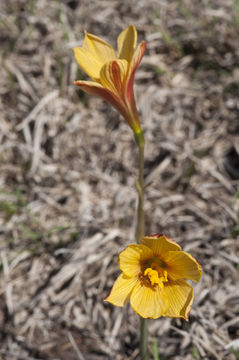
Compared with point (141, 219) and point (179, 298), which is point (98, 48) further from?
point (179, 298)

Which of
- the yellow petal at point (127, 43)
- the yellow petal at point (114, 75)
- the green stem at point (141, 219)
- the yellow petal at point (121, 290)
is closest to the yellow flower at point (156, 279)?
the yellow petal at point (121, 290)

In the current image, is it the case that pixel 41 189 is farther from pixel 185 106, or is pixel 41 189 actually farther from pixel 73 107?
pixel 185 106

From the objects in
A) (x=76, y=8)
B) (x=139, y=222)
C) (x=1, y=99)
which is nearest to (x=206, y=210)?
(x=139, y=222)

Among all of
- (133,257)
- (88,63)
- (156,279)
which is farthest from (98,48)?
(156,279)

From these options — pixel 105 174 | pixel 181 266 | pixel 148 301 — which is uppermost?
pixel 105 174

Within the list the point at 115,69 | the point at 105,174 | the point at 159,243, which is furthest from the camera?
the point at 105,174

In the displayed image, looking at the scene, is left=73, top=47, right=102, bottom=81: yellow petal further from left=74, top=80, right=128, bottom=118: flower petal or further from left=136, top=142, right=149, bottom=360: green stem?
left=136, top=142, right=149, bottom=360: green stem

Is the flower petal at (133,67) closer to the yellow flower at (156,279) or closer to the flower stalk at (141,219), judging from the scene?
the flower stalk at (141,219)
